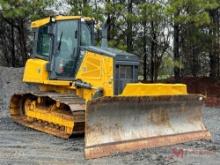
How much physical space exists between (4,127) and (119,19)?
385 inches

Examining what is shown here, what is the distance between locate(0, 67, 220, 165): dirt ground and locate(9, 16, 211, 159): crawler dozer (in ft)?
0.71

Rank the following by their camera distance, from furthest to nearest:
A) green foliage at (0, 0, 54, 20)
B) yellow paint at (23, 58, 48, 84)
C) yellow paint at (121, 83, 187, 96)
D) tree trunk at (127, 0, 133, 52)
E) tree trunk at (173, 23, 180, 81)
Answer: tree trunk at (173, 23, 180, 81) → tree trunk at (127, 0, 133, 52) → green foliage at (0, 0, 54, 20) → yellow paint at (23, 58, 48, 84) → yellow paint at (121, 83, 187, 96)

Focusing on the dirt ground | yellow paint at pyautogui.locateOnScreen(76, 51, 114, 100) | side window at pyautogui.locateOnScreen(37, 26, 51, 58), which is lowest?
the dirt ground

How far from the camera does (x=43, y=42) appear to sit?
411 inches

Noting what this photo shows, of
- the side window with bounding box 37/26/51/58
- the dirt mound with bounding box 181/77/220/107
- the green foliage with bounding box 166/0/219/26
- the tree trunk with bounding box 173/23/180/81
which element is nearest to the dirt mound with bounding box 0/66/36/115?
the side window with bounding box 37/26/51/58

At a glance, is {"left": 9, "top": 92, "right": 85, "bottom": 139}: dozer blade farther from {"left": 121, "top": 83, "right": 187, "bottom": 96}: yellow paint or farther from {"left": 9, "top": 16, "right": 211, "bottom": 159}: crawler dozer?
{"left": 121, "top": 83, "right": 187, "bottom": 96}: yellow paint

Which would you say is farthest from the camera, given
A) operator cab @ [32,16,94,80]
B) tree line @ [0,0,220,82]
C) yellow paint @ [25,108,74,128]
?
tree line @ [0,0,220,82]

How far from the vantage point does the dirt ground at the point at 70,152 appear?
22.5 ft

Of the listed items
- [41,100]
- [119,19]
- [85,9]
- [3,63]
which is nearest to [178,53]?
[119,19]

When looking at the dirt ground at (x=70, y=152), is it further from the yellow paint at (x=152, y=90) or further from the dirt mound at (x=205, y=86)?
the dirt mound at (x=205, y=86)

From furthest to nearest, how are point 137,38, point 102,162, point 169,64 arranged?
1. point 137,38
2. point 169,64
3. point 102,162

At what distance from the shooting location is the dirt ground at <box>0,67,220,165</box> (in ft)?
22.5

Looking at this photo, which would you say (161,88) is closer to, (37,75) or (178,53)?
(37,75)

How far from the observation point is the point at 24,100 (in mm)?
10500
